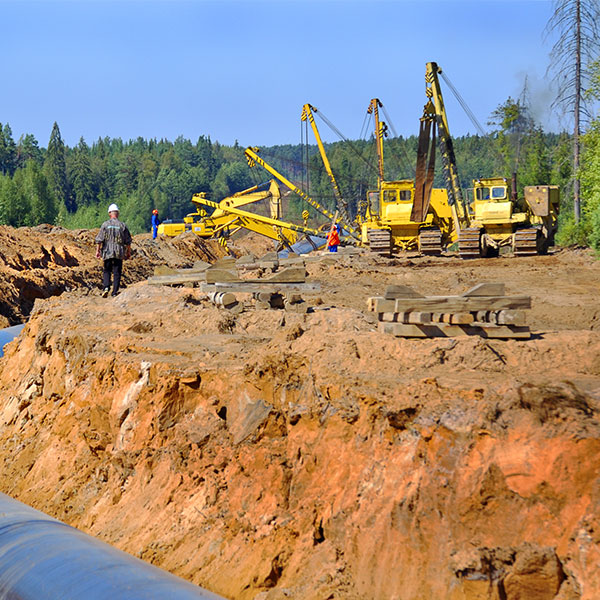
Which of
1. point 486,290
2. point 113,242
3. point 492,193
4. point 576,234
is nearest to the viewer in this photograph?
point 486,290

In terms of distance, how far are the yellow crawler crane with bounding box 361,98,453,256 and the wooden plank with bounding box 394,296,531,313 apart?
1840 cm

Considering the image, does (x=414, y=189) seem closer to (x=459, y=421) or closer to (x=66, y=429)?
(x=66, y=429)

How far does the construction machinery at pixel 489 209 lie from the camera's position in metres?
24.5

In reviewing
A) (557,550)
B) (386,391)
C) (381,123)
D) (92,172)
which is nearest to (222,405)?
(386,391)

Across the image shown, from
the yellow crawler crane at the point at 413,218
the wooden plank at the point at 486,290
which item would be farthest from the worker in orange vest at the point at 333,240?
the wooden plank at the point at 486,290

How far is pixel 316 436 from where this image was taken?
6062 mm

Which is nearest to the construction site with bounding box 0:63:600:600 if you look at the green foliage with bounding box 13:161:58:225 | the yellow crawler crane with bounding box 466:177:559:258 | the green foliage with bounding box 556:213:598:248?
the yellow crawler crane with bounding box 466:177:559:258

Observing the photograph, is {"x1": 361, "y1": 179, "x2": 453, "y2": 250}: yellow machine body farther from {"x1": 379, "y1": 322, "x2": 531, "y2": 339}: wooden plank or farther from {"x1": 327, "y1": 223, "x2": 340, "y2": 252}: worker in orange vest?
{"x1": 379, "y1": 322, "x2": 531, "y2": 339}: wooden plank

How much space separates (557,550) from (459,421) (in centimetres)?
104

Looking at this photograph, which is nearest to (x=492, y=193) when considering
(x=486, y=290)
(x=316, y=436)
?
(x=486, y=290)

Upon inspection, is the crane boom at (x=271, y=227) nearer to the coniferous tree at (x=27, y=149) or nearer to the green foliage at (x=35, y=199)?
the green foliage at (x=35, y=199)

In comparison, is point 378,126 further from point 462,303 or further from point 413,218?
point 462,303

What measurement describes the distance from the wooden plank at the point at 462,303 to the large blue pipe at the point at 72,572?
3.24 meters

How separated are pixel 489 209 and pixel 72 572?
21.7 meters
